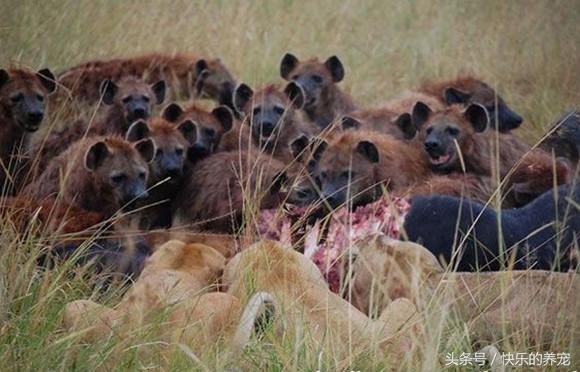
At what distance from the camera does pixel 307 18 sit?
10664 mm

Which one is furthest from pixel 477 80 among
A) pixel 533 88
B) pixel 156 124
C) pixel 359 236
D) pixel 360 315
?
pixel 360 315

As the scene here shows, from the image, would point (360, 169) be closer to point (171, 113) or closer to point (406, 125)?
point (406, 125)

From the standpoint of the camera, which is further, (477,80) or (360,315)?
(477,80)

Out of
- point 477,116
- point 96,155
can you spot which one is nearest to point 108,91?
point 96,155

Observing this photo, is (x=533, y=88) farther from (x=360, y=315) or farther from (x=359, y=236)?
(x=360, y=315)

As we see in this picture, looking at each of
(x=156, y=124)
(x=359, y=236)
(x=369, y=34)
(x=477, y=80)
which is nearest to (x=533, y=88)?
(x=477, y=80)

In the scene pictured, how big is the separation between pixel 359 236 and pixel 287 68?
352 centimetres

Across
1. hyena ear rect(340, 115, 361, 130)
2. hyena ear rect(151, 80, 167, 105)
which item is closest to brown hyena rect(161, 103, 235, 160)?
hyena ear rect(151, 80, 167, 105)

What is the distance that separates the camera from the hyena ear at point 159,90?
9.07 m

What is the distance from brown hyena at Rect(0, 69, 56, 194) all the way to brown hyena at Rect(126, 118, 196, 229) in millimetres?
498

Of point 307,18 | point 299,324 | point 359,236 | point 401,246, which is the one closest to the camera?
point 299,324

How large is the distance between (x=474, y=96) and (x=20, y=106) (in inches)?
108

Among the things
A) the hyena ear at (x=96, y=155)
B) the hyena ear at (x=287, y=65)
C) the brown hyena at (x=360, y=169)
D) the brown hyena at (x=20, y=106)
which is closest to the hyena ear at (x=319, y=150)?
the brown hyena at (x=360, y=169)

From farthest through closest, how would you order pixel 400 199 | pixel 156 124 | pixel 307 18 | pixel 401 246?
pixel 307 18, pixel 156 124, pixel 400 199, pixel 401 246
